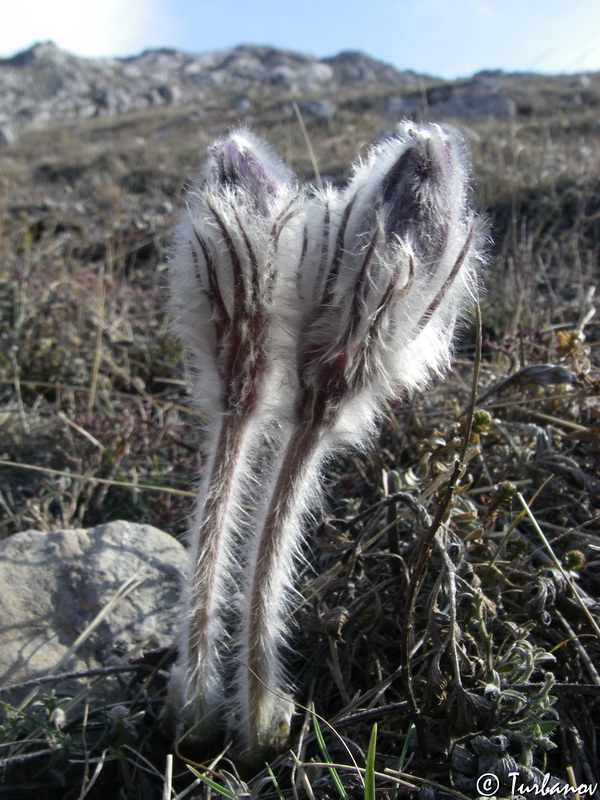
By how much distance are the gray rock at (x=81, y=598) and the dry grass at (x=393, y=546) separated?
8 centimetres

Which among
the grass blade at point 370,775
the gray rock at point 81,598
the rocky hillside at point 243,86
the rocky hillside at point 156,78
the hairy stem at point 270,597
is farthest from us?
the rocky hillside at point 156,78

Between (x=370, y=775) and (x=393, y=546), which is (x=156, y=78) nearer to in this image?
(x=393, y=546)

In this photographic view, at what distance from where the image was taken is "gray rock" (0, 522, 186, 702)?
141 centimetres

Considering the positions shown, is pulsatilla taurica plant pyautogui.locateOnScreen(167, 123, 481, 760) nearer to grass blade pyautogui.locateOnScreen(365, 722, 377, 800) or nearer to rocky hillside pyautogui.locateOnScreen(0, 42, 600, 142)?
grass blade pyautogui.locateOnScreen(365, 722, 377, 800)

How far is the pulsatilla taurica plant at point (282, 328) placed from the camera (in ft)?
2.91

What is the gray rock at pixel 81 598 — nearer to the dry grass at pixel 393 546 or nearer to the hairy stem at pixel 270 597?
the dry grass at pixel 393 546

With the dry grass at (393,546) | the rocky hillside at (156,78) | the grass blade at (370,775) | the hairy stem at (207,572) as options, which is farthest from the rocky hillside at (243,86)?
the grass blade at (370,775)

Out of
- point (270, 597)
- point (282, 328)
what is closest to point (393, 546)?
point (270, 597)

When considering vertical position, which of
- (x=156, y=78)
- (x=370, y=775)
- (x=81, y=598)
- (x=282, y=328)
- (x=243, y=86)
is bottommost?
(x=81, y=598)

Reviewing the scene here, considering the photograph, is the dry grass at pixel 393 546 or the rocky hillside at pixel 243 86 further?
the rocky hillside at pixel 243 86

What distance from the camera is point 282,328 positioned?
0.98 m

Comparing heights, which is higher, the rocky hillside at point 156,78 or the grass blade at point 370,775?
the rocky hillside at point 156,78

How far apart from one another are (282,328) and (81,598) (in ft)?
3.26

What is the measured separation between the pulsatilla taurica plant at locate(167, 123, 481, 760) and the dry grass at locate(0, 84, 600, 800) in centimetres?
17
